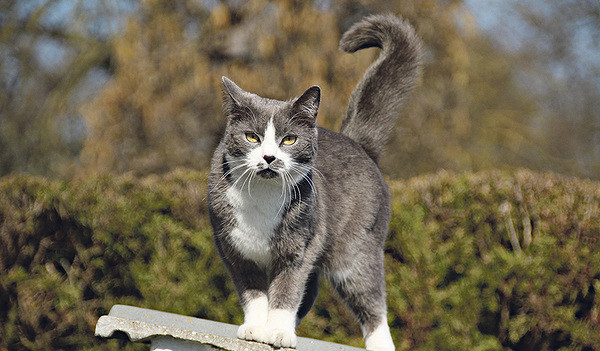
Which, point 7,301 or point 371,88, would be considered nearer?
point 371,88

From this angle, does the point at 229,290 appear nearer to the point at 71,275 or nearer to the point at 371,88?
the point at 71,275

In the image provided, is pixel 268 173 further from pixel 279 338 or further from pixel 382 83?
pixel 382 83

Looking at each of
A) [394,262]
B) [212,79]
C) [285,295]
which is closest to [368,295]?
[285,295]

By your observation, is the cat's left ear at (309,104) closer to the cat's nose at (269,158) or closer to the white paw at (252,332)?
the cat's nose at (269,158)

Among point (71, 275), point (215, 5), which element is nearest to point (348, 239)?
point (71, 275)

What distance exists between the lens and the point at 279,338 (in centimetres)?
201

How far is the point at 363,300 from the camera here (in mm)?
2393

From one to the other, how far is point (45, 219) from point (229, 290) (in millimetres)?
1369

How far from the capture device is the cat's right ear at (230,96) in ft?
6.61

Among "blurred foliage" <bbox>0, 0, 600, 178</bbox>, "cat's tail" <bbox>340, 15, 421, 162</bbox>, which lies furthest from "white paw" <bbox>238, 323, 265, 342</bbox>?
"blurred foliage" <bbox>0, 0, 600, 178</bbox>

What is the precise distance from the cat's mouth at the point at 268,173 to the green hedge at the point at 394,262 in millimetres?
1950

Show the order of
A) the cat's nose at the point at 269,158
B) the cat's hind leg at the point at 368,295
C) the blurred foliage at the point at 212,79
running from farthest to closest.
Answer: the blurred foliage at the point at 212,79 < the cat's hind leg at the point at 368,295 < the cat's nose at the point at 269,158

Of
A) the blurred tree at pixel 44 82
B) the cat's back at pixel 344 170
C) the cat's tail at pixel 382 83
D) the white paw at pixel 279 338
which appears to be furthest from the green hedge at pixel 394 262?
the blurred tree at pixel 44 82

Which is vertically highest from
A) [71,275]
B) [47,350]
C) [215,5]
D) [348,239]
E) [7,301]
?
[215,5]
